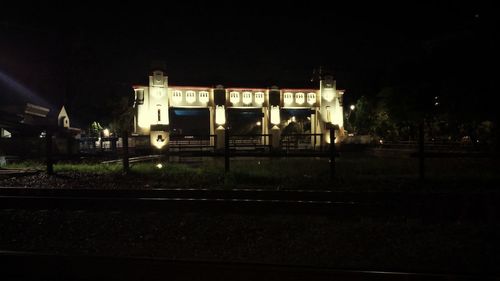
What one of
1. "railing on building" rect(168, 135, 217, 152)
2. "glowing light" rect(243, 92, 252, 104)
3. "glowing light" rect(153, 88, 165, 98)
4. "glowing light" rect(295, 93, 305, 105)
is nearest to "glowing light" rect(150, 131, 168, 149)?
"railing on building" rect(168, 135, 217, 152)

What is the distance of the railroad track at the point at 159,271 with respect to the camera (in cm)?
485

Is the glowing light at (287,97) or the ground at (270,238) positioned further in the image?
the glowing light at (287,97)

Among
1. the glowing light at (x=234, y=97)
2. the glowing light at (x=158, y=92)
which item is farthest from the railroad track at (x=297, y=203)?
the glowing light at (x=234, y=97)

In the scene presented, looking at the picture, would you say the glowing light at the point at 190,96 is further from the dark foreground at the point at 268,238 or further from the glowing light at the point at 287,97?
the dark foreground at the point at 268,238

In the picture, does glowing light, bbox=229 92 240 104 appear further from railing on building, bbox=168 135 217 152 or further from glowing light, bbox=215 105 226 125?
railing on building, bbox=168 135 217 152

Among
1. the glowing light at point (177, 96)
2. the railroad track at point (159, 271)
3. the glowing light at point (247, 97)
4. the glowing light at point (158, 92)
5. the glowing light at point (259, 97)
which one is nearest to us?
the railroad track at point (159, 271)

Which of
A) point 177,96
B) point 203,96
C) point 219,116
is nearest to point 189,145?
point 219,116

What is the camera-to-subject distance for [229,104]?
1427 inches

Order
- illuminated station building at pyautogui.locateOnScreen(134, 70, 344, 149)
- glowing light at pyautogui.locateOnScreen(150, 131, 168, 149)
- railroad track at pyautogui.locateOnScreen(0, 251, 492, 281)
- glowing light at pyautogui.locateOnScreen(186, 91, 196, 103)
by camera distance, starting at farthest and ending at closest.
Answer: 1. glowing light at pyautogui.locateOnScreen(186, 91, 196, 103)
2. illuminated station building at pyautogui.locateOnScreen(134, 70, 344, 149)
3. glowing light at pyautogui.locateOnScreen(150, 131, 168, 149)
4. railroad track at pyautogui.locateOnScreen(0, 251, 492, 281)

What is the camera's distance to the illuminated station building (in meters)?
33.7

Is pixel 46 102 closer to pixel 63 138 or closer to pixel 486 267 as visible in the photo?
pixel 63 138

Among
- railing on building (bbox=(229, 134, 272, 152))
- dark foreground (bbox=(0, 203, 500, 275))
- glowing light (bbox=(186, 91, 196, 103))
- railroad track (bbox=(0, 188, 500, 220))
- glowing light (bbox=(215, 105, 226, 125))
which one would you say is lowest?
dark foreground (bbox=(0, 203, 500, 275))

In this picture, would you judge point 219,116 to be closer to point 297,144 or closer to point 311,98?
point 311,98

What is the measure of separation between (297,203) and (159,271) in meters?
4.10
